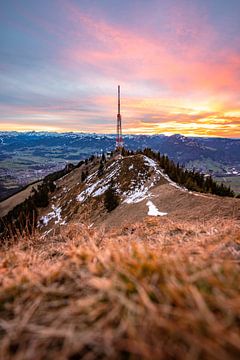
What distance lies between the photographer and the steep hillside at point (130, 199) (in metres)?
33.4

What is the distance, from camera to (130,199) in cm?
5628

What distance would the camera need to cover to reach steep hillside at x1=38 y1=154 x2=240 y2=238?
33.4 metres

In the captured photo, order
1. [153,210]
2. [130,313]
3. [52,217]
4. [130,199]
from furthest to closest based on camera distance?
1. [52,217]
2. [130,199]
3. [153,210]
4. [130,313]

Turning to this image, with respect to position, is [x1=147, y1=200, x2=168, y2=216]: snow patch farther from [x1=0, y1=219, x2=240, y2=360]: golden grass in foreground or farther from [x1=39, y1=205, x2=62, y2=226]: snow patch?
[x1=39, y1=205, x2=62, y2=226]: snow patch

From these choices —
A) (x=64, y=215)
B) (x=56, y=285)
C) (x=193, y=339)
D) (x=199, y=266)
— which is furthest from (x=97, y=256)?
(x=64, y=215)

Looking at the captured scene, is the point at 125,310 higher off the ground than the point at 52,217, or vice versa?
the point at 125,310

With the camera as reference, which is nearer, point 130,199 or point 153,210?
point 153,210

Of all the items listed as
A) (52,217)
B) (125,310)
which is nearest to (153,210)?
(125,310)

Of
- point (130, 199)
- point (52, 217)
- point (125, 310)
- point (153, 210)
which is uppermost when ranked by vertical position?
point (125, 310)

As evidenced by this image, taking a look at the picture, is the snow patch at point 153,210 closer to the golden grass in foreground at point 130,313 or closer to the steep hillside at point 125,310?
the steep hillside at point 125,310

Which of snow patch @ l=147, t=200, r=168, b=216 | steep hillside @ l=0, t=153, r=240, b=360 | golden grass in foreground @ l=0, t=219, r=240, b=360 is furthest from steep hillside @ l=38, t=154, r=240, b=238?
golden grass in foreground @ l=0, t=219, r=240, b=360

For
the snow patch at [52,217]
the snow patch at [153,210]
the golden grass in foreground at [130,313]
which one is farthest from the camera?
the snow patch at [52,217]

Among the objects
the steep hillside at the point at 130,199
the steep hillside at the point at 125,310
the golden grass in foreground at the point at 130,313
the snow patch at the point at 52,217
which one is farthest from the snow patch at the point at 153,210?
the snow patch at the point at 52,217

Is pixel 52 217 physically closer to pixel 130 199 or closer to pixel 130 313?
pixel 130 199
